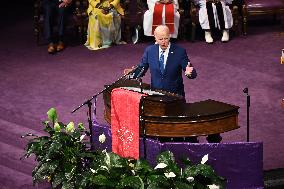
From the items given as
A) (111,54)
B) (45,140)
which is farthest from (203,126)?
(111,54)

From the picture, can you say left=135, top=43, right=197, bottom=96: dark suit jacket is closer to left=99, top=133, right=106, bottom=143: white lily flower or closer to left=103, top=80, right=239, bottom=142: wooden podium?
left=103, top=80, right=239, bottom=142: wooden podium

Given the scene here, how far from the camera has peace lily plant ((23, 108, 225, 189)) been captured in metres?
5.73

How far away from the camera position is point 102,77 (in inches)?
393

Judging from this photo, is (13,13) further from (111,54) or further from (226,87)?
(226,87)

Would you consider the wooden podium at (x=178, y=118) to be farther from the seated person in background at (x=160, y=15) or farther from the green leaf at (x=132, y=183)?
the seated person in background at (x=160, y=15)

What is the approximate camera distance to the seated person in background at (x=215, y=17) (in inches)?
450

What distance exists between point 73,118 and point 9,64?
2.57 m

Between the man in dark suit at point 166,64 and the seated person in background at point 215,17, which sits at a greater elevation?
the man in dark suit at point 166,64

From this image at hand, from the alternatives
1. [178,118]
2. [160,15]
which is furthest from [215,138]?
[160,15]

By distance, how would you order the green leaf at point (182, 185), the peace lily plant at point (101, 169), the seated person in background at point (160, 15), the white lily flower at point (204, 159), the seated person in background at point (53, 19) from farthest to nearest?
the seated person in background at point (53, 19)
the seated person in background at point (160, 15)
the white lily flower at point (204, 159)
the peace lily plant at point (101, 169)
the green leaf at point (182, 185)

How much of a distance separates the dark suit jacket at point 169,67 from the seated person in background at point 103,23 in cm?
444

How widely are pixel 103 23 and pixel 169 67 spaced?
4.70 m

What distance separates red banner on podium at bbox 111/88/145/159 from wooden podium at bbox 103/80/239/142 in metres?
0.08

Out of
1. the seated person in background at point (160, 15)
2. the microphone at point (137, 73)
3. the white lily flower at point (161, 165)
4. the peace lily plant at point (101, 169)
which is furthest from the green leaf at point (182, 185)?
the seated person in background at point (160, 15)
